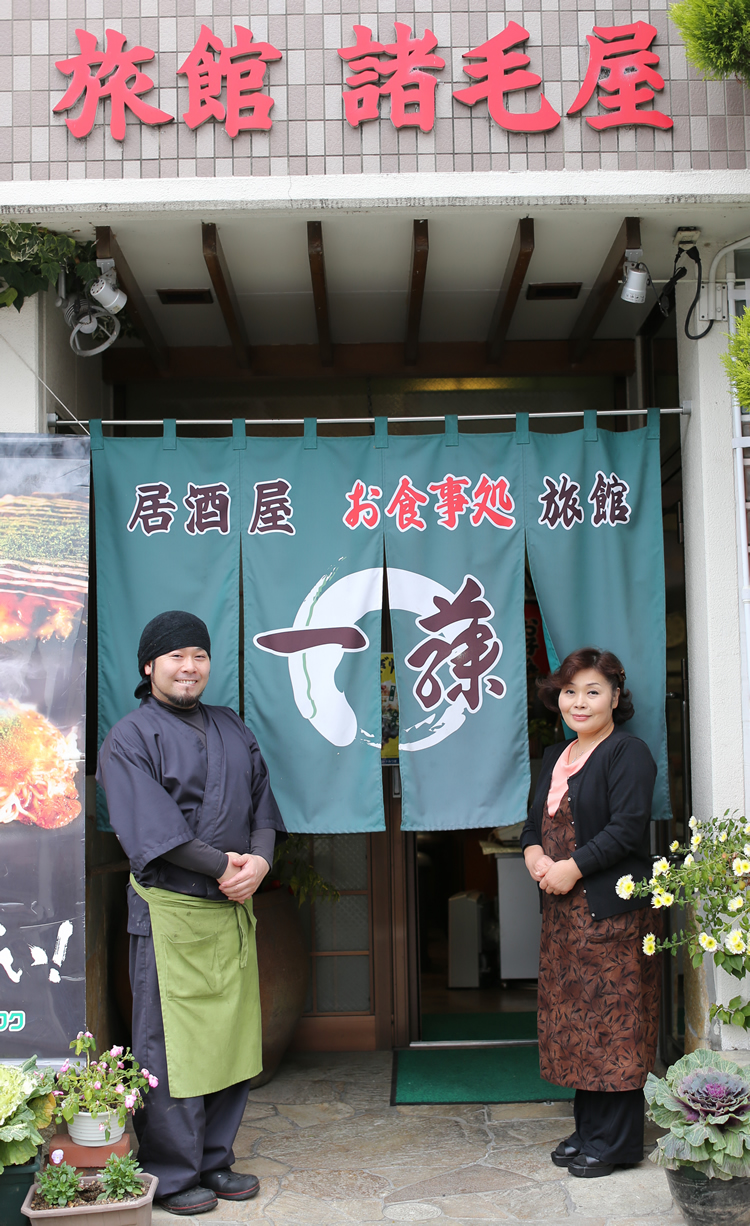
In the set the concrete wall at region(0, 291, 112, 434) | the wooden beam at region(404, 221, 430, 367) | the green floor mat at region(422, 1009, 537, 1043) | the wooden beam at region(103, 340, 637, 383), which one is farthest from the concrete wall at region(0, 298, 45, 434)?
the green floor mat at region(422, 1009, 537, 1043)

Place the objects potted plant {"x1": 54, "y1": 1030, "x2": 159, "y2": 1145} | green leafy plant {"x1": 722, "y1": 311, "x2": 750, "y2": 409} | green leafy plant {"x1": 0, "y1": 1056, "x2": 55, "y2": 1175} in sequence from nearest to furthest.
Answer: green leafy plant {"x1": 0, "y1": 1056, "x2": 55, "y2": 1175}, green leafy plant {"x1": 722, "y1": 311, "x2": 750, "y2": 409}, potted plant {"x1": 54, "y1": 1030, "x2": 159, "y2": 1145}

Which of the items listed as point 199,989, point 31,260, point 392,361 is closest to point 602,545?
point 392,361

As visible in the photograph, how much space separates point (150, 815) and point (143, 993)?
0.82m

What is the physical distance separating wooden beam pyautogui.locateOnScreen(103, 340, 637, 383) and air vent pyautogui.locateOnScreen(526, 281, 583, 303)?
0.63 metres

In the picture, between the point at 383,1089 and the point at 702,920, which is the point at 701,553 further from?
the point at 383,1089

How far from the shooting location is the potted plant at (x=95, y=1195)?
12.5 ft

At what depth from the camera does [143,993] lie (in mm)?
4387

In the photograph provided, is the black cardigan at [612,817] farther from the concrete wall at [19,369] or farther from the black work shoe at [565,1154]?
the concrete wall at [19,369]

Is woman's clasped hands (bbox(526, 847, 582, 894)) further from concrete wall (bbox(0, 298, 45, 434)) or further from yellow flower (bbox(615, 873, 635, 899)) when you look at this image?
concrete wall (bbox(0, 298, 45, 434))

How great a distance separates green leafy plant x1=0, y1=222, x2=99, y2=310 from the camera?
189 inches

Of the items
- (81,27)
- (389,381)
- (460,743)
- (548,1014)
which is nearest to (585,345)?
(389,381)

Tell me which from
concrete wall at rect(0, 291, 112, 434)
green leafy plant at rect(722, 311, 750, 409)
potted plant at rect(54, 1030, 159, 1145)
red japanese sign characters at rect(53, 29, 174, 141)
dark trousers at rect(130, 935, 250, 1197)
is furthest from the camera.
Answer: concrete wall at rect(0, 291, 112, 434)

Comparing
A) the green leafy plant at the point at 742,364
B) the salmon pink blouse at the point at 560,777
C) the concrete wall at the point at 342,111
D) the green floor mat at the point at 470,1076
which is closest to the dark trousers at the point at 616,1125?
the green floor mat at the point at 470,1076

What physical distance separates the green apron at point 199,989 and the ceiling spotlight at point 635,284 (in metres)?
3.50
